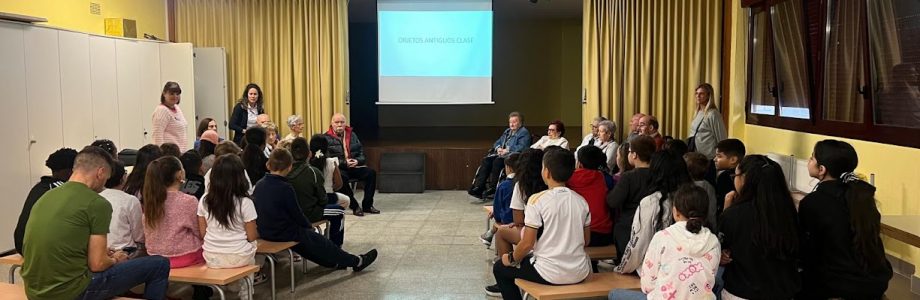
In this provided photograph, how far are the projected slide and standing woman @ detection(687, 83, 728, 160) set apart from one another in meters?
2.91

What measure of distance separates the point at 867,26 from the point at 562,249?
2.58 meters

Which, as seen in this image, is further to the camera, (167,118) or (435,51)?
(435,51)

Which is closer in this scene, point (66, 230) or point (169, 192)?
point (66, 230)

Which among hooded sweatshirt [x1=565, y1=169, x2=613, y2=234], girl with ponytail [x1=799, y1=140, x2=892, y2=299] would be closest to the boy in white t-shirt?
hooded sweatshirt [x1=565, y1=169, x2=613, y2=234]

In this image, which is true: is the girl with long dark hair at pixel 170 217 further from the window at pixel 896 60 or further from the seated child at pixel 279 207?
the window at pixel 896 60

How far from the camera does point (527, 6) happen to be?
10.6 metres

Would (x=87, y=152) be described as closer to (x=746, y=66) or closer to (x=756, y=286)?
(x=756, y=286)

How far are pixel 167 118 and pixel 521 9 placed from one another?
6.30 metres

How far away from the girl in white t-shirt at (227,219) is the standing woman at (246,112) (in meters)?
3.64

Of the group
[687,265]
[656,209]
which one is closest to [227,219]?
[656,209]

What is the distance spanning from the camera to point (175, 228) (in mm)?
3523

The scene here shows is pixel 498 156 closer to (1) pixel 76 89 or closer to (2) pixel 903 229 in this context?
(1) pixel 76 89

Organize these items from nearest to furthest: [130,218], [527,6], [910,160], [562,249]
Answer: [562,249], [130,218], [910,160], [527,6]

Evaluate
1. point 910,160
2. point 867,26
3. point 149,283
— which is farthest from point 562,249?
point 867,26
